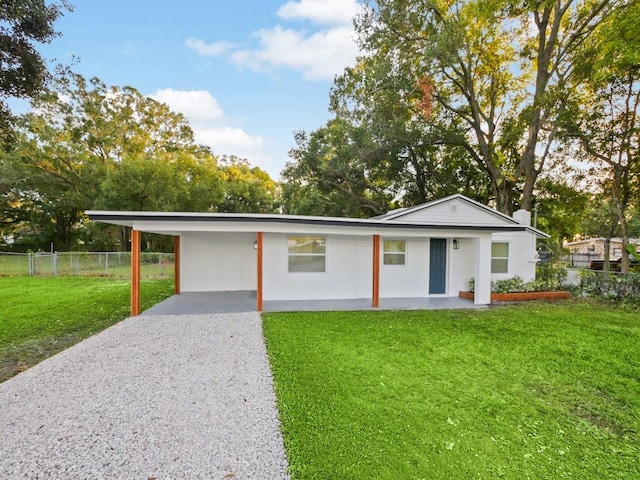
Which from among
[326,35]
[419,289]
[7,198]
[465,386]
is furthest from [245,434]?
[7,198]

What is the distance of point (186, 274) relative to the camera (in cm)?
1035

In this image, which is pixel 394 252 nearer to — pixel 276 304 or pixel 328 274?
pixel 328 274

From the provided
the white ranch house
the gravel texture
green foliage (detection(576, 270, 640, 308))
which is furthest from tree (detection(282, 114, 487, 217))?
the gravel texture

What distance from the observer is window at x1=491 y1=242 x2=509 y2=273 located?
34.4ft

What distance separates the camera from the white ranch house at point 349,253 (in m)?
7.48

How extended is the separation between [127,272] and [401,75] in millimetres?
16296

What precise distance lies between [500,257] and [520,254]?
751 millimetres

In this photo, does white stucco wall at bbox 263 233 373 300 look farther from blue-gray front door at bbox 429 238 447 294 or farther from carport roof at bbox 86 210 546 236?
blue-gray front door at bbox 429 238 447 294

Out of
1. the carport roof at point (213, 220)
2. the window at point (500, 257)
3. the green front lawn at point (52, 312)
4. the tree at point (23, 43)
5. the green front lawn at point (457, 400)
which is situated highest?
the tree at point (23, 43)

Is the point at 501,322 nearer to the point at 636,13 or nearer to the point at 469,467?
the point at 469,467

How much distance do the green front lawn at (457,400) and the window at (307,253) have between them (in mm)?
2803

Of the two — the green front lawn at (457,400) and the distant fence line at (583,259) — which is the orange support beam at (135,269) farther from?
the distant fence line at (583,259)

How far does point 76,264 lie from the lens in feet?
48.5

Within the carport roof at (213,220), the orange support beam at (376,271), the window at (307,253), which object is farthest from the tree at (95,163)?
the orange support beam at (376,271)
